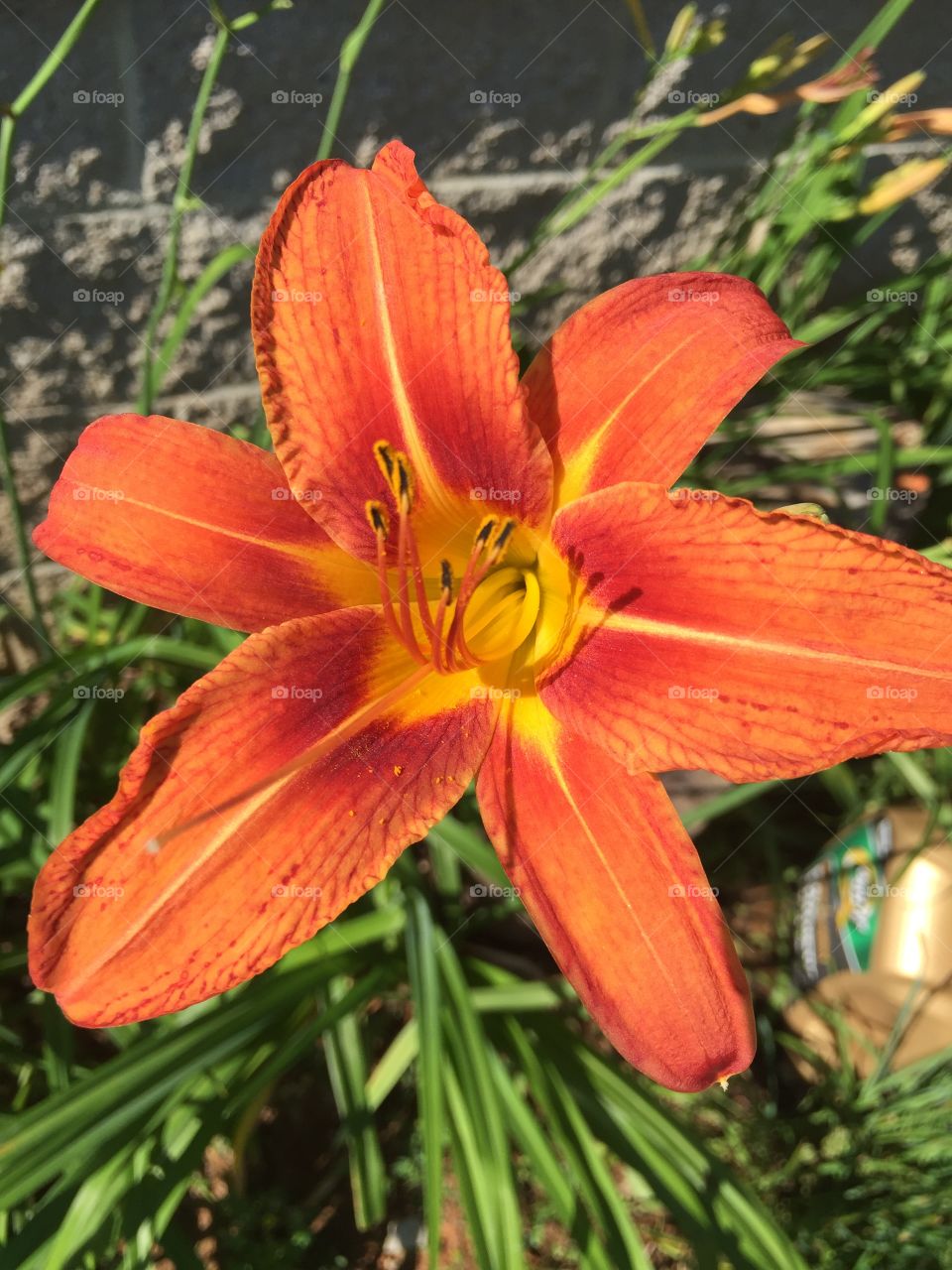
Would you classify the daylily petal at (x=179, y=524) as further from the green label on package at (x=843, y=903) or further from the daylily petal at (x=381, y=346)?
the green label on package at (x=843, y=903)

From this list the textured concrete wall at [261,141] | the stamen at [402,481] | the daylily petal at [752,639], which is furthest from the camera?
the textured concrete wall at [261,141]

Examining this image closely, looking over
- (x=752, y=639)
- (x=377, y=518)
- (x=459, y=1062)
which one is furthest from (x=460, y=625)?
(x=459, y=1062)

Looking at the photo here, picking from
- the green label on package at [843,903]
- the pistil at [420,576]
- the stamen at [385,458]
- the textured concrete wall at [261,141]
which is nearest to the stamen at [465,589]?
the pistil at [420,576]

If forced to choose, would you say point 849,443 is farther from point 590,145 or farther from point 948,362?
point 590,145

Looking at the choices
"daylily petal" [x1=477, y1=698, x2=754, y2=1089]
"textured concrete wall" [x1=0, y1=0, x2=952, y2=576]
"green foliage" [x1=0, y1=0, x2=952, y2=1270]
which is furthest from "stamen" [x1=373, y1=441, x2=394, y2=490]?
"textured concrete wall" [x1=0, y1=0, x2=952, y2=576]

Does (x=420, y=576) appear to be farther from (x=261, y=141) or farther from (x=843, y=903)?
(x=843, y=903)

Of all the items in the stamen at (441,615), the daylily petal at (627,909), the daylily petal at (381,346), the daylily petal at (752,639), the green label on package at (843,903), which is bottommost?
the green label on package at (843,903)

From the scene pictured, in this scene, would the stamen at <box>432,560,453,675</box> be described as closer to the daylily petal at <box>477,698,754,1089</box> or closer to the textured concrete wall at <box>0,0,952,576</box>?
the daylily petal at <box>477,698,754,1089</box>
